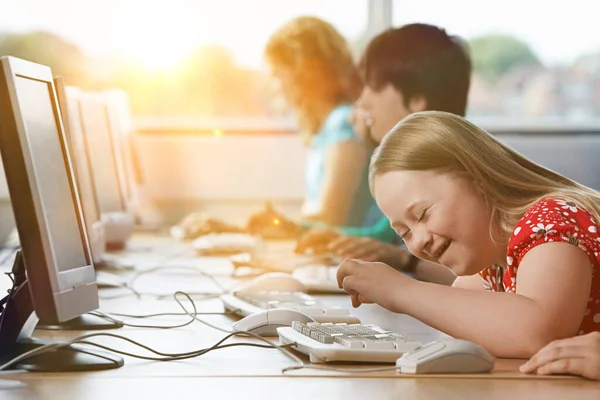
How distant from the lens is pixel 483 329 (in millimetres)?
1104

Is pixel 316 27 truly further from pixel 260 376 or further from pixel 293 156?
pixel 260 376

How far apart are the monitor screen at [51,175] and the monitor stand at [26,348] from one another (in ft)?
0.25

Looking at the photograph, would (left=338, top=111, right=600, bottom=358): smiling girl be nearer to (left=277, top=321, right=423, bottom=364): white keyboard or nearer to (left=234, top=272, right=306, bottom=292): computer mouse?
(left=277, top=321, right=423, bottom=364): white keyboard

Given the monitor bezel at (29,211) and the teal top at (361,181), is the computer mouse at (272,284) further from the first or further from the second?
the teal top at (361,181)

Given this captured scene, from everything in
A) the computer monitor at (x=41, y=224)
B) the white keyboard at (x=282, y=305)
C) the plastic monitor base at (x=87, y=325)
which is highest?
the computer monitor at (x=41, y=224)

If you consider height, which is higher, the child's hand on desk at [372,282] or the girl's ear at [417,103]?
the child's hand on desk at [372,282]

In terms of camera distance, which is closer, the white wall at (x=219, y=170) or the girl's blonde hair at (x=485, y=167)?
the girl's blonde hair at (x=485, y=167)

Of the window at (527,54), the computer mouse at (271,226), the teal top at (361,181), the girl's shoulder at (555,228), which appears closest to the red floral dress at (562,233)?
the girl's shoulder at (555,228)

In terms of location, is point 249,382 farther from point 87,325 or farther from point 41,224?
point 87,325

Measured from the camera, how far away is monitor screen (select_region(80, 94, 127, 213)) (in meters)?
2.37

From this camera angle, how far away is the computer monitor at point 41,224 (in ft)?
3.00

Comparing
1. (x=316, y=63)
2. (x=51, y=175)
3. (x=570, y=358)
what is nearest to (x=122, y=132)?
(x=316, y=63)

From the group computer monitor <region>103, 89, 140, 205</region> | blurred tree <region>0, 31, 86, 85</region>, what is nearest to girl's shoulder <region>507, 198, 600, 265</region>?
computer monitor <region>103, 89, 140, 205</region>

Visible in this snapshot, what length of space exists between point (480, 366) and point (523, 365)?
0.06m
